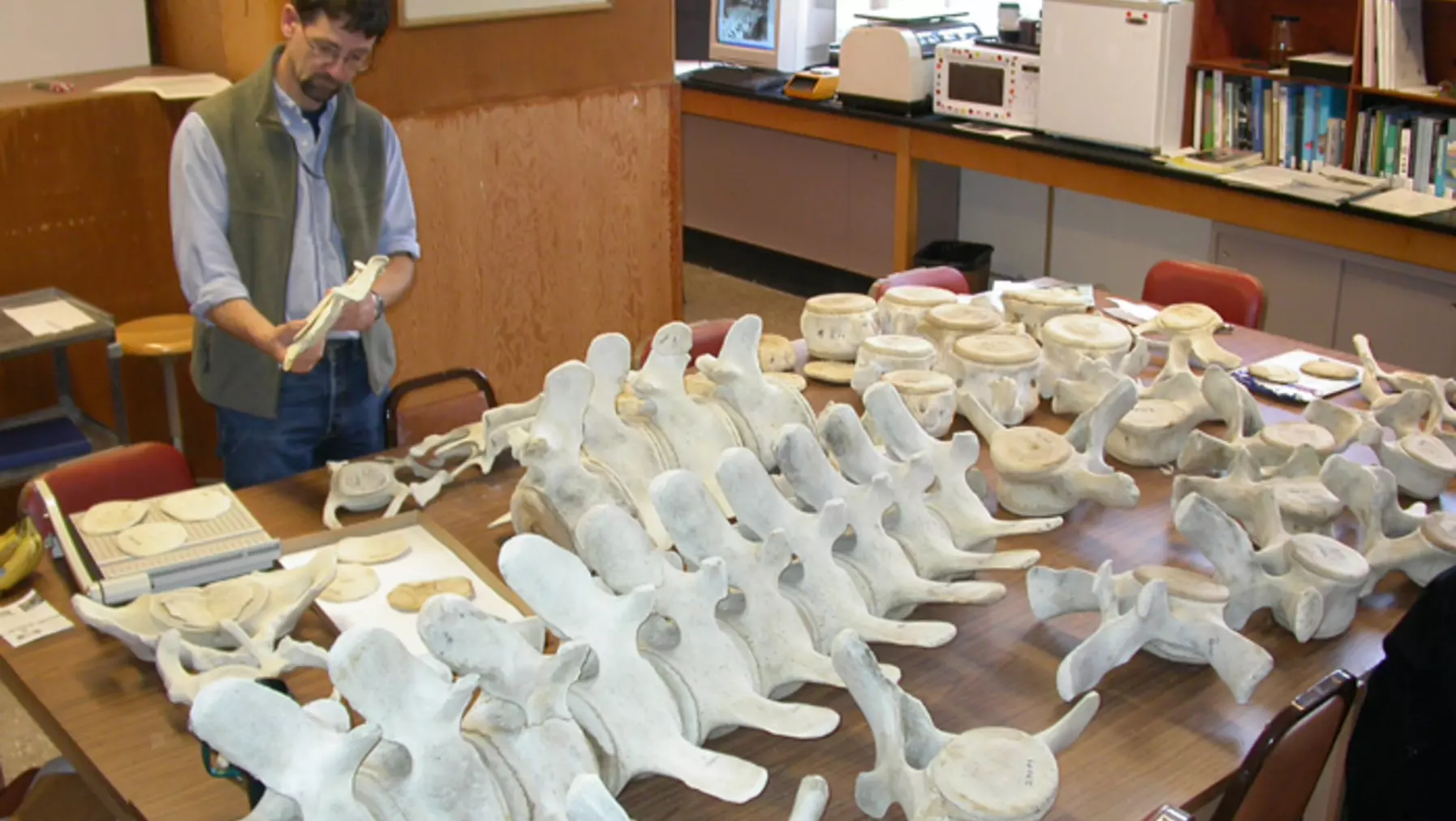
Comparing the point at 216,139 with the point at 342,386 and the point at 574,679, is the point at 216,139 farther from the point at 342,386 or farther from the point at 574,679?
the point at 574,679

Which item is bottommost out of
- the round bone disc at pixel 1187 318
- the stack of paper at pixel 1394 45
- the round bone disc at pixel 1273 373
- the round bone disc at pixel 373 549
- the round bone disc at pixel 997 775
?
the round bone disc at pixel 373 549

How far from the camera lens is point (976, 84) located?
5598 millimetres

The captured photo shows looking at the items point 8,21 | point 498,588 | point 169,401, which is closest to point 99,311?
point 169,401

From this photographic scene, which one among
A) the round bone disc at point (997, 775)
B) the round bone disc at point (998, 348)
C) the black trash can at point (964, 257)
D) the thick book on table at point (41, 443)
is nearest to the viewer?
the round bone disc at point (997, 775)

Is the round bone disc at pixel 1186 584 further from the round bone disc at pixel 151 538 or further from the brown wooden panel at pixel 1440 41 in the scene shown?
the brown wooden panel at pixel 1440 41

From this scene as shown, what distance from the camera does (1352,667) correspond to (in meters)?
2.07

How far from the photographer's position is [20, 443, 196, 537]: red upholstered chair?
2555mm

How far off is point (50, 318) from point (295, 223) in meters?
1.26

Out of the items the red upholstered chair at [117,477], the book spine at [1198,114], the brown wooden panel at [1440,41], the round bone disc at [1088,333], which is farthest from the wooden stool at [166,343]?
the brown wooden panel at [1440,41]

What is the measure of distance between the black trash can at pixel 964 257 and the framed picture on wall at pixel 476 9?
2053 millimetres

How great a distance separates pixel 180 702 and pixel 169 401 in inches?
95.3

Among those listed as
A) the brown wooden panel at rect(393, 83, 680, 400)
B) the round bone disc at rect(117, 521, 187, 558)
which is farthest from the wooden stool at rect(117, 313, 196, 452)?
the round bone disc at rect(117, 521, 187, 558)

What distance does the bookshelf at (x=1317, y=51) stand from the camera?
15.7 feet

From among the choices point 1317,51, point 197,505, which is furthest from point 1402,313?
point 197,505
